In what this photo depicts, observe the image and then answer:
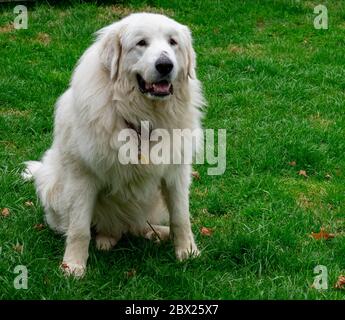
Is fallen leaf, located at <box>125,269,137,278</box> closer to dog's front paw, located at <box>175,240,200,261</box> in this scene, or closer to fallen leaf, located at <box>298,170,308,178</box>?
dog's front paw, located at <box>175,240,200,261</box>

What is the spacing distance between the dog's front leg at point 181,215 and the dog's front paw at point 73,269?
0.63 m

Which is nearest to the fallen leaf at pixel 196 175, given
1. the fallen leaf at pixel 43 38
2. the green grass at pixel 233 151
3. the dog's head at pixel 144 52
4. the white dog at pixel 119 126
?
the green grass at pixel 233 151

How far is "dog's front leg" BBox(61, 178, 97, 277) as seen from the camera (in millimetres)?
4293

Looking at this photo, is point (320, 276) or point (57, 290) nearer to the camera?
point (57, 290)

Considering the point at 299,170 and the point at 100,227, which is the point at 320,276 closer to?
the point at 100,227

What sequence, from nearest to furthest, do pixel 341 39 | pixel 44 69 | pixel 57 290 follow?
pixel 57 290
pixel 44 69
pixel 341 39

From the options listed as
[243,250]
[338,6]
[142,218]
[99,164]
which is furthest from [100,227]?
[338,6]

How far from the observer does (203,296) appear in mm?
3947

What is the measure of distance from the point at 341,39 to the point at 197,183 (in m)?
4.49

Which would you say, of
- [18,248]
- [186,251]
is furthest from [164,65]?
[18,248]

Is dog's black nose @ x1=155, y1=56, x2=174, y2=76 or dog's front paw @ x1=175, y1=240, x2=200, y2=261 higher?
dog's black nose @ x1=155, y1=56, x2=174, y2=76

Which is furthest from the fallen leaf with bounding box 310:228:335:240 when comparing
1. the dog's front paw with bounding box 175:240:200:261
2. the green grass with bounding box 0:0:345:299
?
the dog's front paw with bounding box 175:240:200:261

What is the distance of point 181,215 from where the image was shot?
4555 millimetres

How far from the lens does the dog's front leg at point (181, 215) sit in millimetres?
4500
